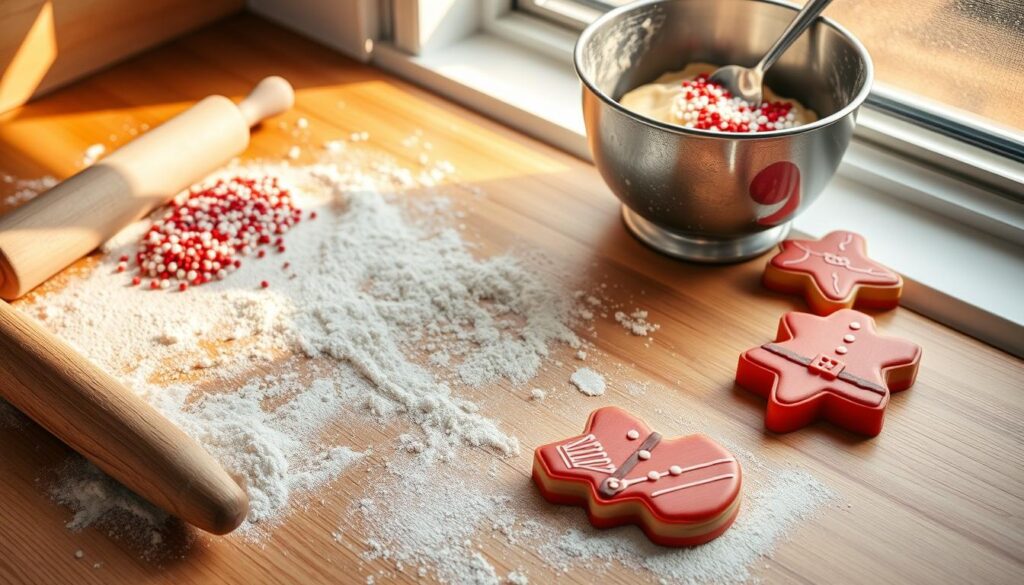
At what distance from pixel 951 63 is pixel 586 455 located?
69 centimetres

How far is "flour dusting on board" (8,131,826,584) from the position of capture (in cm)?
88

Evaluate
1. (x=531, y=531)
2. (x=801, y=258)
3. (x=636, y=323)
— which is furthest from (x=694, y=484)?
(x=801, y=258)

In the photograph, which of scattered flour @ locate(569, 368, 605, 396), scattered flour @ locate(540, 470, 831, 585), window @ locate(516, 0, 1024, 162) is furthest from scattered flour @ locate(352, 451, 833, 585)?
window @ locate(516, 0, 1024, 162)

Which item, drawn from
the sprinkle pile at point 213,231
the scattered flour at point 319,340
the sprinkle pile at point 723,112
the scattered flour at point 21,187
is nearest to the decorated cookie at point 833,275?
the sprinkle pile at point 723,112

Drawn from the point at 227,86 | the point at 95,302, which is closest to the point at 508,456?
the point at 95,302

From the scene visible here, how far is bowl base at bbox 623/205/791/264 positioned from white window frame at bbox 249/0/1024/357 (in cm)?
6

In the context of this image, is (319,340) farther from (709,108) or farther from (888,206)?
(888,206)

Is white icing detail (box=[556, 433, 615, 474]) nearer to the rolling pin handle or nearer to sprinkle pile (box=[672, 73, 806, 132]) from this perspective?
sprinkle pile (box=[672, 73, 806, 132])

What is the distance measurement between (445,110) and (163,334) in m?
0.56

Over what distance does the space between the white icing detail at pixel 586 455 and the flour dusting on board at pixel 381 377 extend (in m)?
0.05

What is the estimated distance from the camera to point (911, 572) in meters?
0.86

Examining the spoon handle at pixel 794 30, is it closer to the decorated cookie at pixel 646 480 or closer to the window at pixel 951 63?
the window at pixel 951 63

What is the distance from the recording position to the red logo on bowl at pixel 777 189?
3.40ft

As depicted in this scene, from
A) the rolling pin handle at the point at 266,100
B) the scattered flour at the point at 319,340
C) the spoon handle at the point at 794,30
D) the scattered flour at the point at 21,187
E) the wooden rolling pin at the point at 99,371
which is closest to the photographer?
the wooden rolling pin at the point at 99,371
